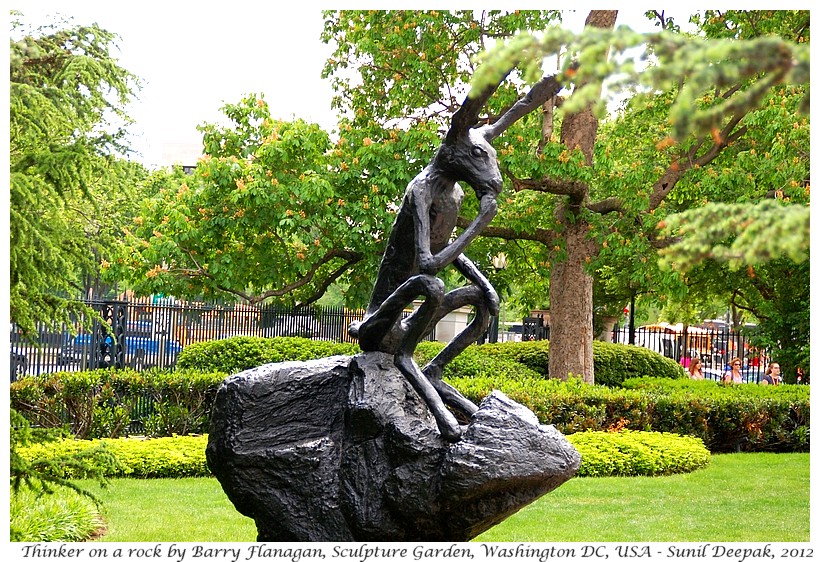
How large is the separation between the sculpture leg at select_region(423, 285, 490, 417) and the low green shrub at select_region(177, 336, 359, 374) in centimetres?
831

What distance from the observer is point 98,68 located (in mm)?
5477

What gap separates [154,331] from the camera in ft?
53.8

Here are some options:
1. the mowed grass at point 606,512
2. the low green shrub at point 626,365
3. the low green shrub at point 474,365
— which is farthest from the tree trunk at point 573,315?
the mowed grass at point 606,512

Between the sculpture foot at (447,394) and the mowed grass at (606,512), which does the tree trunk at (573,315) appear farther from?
the sculpture foot at (447,394)

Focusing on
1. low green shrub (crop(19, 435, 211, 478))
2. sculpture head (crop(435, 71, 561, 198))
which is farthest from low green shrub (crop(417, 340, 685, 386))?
sculpture head (crop(435, 71, 561, 198))

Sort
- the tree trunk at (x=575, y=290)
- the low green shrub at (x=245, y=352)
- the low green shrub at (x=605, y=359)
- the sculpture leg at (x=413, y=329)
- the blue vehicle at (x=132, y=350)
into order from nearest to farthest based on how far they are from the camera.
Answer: the sculpture leg at (x=413, y=329), the tree trunk at (x=575, y=290), the low green shrub at (x=245, y=352), the blue vehicle at (x=132, y=350), the low green shrub at (x=605, y=359)

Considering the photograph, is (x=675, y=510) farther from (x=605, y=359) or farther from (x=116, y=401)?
(x=605, y=359)

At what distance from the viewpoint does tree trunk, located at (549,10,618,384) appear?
1351 cm

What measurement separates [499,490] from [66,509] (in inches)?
159

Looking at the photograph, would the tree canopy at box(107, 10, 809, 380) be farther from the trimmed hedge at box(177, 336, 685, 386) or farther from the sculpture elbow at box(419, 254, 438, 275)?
the sculpture elbow at box(419, 254, 438, 275)

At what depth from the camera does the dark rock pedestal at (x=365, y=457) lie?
15.8ft

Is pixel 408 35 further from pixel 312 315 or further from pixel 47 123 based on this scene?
pixel 47 123

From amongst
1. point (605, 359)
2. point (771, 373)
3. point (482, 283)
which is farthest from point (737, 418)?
point (482, 283)

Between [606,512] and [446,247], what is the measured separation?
13.2 ft
